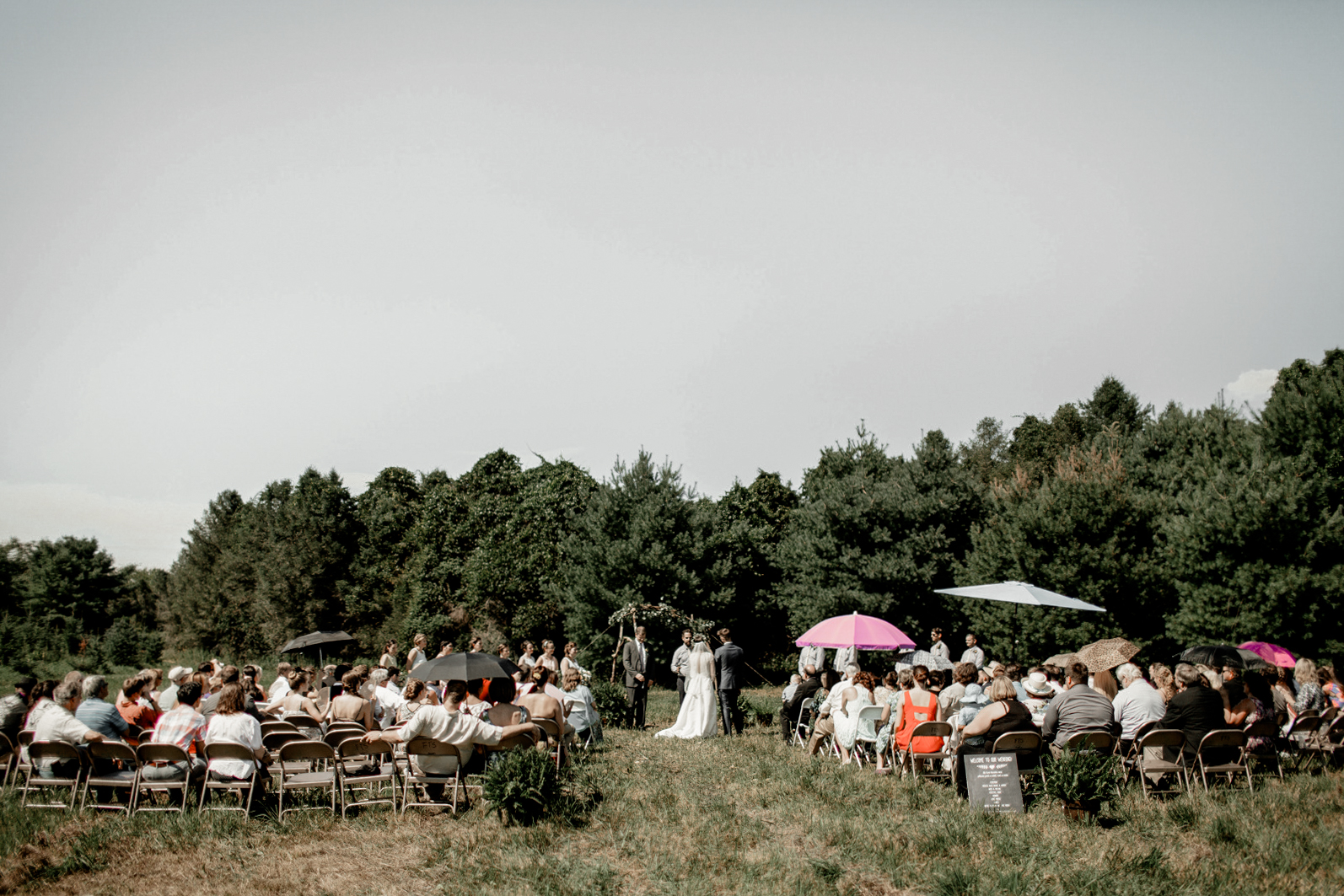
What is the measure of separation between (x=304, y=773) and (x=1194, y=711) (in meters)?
8.94

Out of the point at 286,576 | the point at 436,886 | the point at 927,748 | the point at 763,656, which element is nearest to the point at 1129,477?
the point at 763,656

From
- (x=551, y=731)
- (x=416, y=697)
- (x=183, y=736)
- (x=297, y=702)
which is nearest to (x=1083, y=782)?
(x=551, y=731)

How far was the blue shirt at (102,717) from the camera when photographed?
27.1ft

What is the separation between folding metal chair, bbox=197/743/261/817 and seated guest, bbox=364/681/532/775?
105cm

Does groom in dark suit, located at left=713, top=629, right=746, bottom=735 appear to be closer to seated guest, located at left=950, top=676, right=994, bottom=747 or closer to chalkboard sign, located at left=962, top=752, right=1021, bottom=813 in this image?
seated guest, located at left=950, top=676, right=994, bottom=747

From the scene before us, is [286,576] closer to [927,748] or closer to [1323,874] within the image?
[927,748]

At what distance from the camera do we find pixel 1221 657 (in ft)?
39.5

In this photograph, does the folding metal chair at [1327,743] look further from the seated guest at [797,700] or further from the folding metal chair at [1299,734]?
the seated guest at [797,700]

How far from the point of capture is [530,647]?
14867 millimetres

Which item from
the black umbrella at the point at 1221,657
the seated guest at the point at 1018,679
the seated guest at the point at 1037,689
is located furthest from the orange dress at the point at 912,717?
the black umbrella at the point at 1221,657

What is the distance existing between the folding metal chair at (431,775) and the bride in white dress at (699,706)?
19.4ft

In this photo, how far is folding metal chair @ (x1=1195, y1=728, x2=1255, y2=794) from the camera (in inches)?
326

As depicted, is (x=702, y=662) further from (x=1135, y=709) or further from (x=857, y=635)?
(x=1135, y=709)

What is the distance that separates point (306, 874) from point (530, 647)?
8.44 metres
